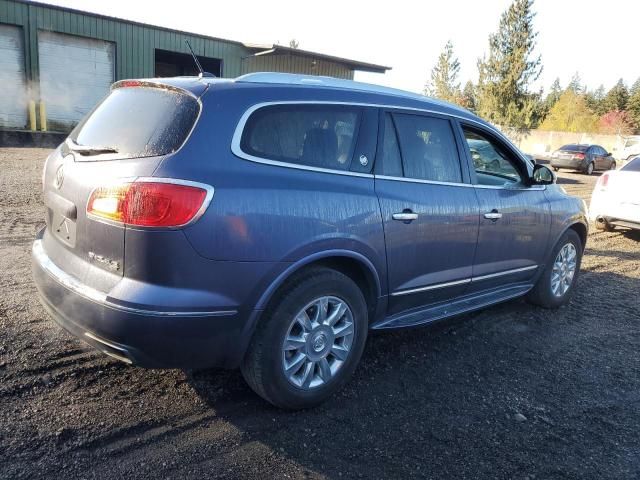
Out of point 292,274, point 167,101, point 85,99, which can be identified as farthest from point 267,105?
point 85,99

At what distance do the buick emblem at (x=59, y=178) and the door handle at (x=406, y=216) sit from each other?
1.98 m

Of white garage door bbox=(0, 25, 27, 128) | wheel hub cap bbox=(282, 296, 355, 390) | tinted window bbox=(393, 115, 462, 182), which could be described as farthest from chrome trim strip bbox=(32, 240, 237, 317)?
white garage door bbox=(0, 25, 27, 128)

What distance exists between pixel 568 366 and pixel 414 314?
1321 millimetres

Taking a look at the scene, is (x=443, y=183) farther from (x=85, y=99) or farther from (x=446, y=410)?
(x=85, y=99)

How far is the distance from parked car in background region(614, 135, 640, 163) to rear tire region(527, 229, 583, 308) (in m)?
24.7

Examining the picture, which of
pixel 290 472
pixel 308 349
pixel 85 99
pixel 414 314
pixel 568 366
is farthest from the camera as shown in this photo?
pixel 85 99

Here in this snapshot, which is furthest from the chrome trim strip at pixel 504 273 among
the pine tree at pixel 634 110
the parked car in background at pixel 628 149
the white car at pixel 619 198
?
the pine tree at pixel 634 110

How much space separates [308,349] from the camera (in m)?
3.11

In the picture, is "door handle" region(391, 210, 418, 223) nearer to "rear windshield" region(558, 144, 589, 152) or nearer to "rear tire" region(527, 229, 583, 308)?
"rear tire" region(527, 229, 583, 308)

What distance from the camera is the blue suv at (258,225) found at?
2.56 metres

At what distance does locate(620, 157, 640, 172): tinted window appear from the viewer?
28.4 feet

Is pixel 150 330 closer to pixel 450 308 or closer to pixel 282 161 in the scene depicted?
pixel 282 161

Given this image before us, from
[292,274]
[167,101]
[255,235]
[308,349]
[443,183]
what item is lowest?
[308,349]

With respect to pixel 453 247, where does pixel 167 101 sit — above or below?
above
